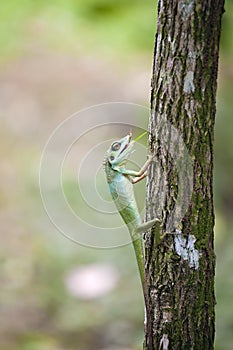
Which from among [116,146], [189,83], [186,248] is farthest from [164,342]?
[189,83]

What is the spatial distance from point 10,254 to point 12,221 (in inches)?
20.8

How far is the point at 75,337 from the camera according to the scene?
4.35 meters

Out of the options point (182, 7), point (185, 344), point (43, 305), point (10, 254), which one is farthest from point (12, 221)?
point (182, 7)

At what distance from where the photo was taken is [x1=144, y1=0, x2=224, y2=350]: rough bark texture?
2.11m

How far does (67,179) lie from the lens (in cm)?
601

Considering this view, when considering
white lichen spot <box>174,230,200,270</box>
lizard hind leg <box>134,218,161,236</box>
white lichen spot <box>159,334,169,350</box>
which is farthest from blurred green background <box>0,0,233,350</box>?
lizard hind leg <box>134,218,161,236</box>

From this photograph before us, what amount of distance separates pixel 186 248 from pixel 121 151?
0.37m

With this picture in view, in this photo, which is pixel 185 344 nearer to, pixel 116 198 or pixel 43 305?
pixel 116 198

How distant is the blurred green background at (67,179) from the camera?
172 inches

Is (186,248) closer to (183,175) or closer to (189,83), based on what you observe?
(183,175)

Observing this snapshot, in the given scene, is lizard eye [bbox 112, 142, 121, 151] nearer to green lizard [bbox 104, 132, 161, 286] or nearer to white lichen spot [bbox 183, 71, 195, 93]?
green lizard [bbox 104, 132, 161, 286]

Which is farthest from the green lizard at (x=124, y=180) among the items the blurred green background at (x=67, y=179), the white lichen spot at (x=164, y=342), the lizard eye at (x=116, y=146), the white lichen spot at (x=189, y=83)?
the blurred green background at (x=67, y=179)

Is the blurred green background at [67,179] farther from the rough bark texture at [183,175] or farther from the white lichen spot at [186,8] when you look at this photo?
the white lichen spot at [186,8]

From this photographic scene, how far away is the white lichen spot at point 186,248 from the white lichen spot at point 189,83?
1.43ft
